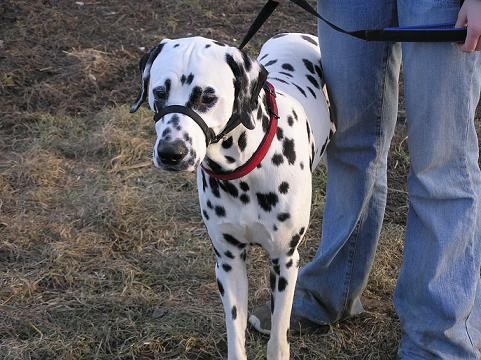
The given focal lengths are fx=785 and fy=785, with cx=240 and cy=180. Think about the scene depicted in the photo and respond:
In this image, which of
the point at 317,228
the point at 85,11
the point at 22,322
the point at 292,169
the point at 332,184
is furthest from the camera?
the point at 85,11

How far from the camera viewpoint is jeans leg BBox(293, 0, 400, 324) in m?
3.17

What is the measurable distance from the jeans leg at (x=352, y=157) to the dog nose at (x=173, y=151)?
0.94 m

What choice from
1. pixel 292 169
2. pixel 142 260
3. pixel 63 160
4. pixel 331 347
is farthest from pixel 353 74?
pixel 63 160

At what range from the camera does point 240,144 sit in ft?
9.71

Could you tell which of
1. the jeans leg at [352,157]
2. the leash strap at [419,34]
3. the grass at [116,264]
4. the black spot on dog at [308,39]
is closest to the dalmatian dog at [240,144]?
the jeans leg at [352,157]

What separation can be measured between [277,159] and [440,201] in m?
0.65

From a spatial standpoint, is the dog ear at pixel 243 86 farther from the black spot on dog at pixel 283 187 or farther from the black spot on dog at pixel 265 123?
the black spot on dog at pixel 283 187

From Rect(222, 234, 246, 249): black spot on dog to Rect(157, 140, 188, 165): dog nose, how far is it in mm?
602

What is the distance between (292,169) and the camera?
121 inches

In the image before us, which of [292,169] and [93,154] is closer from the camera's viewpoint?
[292,169]

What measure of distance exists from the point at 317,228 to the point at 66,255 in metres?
1.46

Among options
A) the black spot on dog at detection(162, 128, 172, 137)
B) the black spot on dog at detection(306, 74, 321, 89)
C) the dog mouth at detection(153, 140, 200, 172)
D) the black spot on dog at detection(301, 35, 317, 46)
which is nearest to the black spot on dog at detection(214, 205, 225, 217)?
the dog mouth at detection(153, 140, 200, 172)

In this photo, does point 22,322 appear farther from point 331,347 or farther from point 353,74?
point 353,74

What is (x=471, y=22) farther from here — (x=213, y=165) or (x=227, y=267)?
(x=227, y=267)
